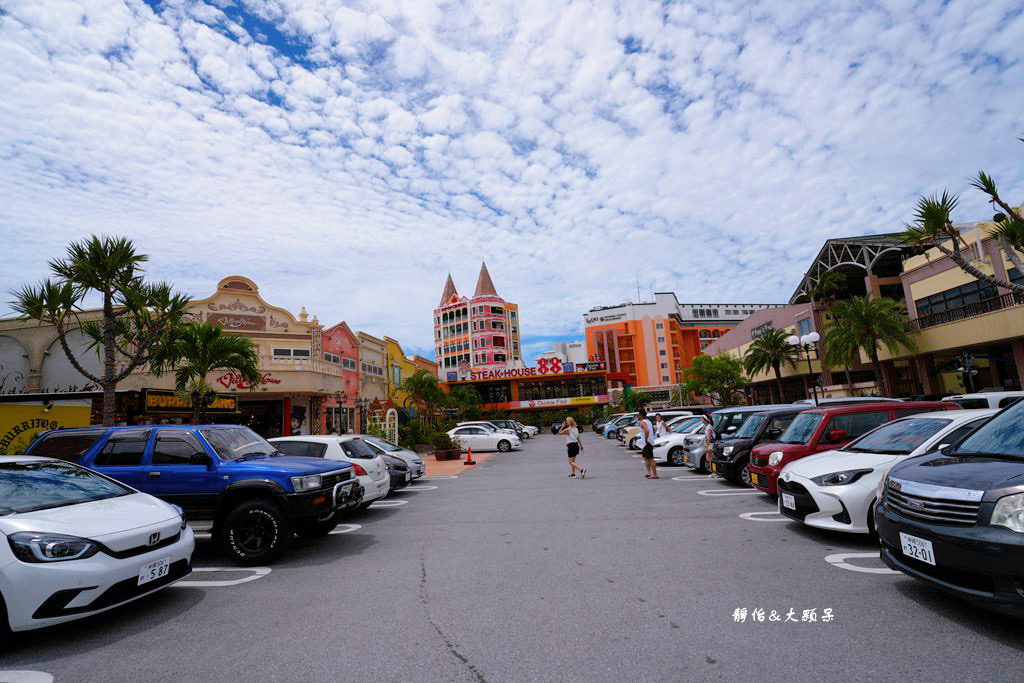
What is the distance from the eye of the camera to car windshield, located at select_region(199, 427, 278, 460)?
285 inches

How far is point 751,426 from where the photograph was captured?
12266 mm

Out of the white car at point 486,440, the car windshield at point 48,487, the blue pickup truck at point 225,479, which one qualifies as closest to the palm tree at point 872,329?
the white car at point 486,440

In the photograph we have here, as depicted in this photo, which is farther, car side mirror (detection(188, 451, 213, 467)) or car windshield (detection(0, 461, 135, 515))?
car side mirror (detection(188, 451, 213, 467))

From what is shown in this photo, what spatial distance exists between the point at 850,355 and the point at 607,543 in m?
32.9

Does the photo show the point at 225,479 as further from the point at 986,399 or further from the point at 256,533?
the point at 986,399

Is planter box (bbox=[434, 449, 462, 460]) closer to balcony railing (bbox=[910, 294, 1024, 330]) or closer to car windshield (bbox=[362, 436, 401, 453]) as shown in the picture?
car windshield (bbox=[362, 436, 401, 453])

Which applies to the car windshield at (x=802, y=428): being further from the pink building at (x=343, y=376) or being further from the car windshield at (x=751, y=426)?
the pink building at (x=343, y=376)

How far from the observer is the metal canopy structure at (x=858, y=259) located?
3784 centimetres

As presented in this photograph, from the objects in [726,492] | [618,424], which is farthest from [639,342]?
[726,492]

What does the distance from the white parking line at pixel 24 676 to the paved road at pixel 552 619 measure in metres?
0.07

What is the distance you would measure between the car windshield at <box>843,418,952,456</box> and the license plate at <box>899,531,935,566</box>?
2786mm

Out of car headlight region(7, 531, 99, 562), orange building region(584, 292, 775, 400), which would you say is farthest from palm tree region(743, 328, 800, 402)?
orange building region(584, 292, 775, 400)

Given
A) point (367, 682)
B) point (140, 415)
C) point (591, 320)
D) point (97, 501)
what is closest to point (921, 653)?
point (367, 682)

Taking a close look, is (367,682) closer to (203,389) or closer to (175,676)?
(175,676)
